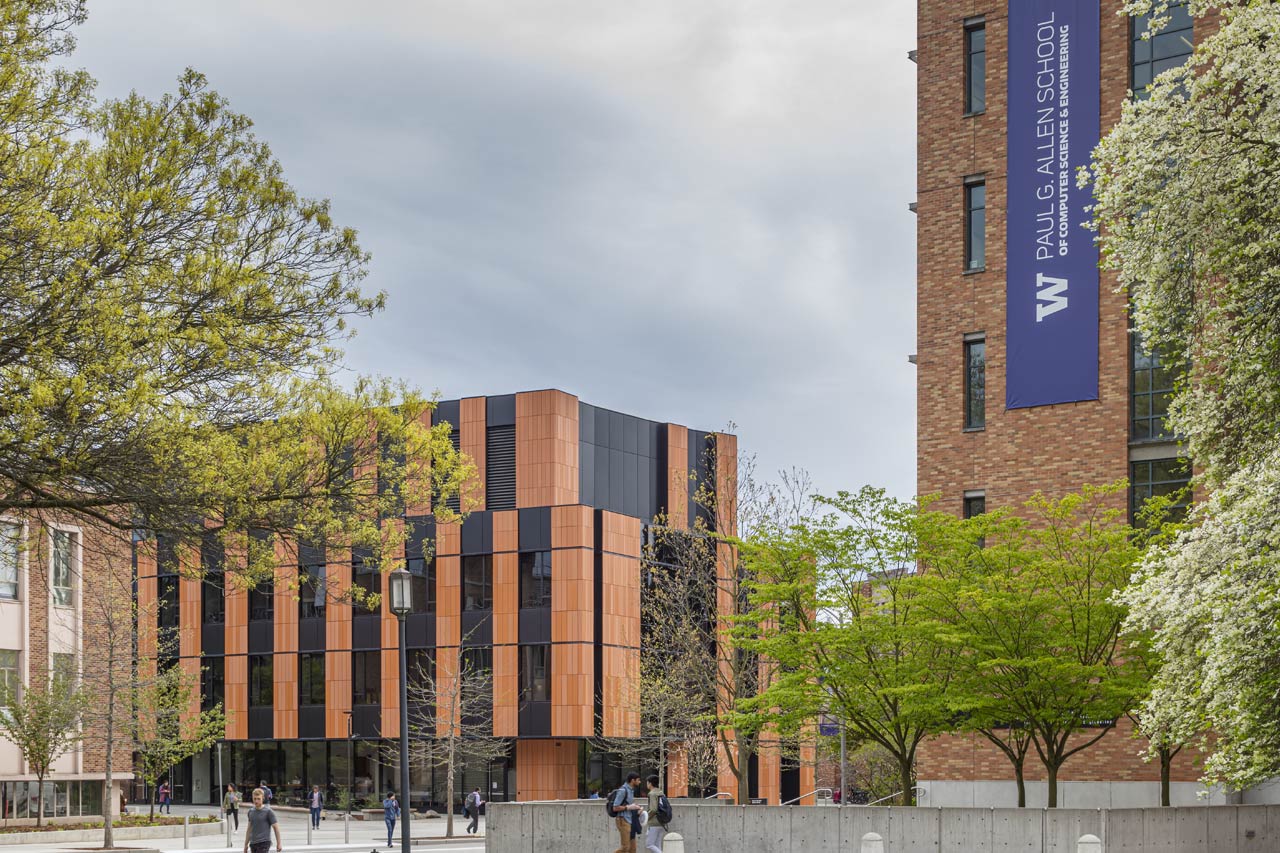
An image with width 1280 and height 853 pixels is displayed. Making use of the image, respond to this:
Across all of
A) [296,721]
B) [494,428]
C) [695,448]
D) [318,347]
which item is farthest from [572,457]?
[318,347]

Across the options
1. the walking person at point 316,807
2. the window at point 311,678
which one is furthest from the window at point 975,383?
the window at point 311,678

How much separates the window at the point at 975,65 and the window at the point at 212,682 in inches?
2036

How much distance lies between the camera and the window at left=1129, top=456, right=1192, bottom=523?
3544 centimetres

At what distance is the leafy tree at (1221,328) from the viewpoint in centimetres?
1625

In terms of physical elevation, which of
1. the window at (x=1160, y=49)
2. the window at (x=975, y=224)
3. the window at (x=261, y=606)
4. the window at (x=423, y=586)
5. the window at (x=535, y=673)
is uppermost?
the window at (x=1160, y=49)

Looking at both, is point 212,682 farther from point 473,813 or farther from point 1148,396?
point 1148,396

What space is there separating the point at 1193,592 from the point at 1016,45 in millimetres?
24521

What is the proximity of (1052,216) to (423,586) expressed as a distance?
41.0 m

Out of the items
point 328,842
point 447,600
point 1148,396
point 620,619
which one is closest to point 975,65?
point 1148,396

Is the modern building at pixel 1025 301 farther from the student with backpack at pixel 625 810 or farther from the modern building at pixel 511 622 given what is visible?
the modern building at pixel 511 622

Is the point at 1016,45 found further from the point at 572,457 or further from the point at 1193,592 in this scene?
the point at 572,457

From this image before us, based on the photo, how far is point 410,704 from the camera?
69062 mm

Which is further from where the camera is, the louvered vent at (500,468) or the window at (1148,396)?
the louvered vent at (500,468)

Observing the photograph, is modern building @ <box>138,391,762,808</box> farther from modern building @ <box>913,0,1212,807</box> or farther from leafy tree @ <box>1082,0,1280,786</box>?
leafy tree @ <box>1082,0,1280,786</box>
